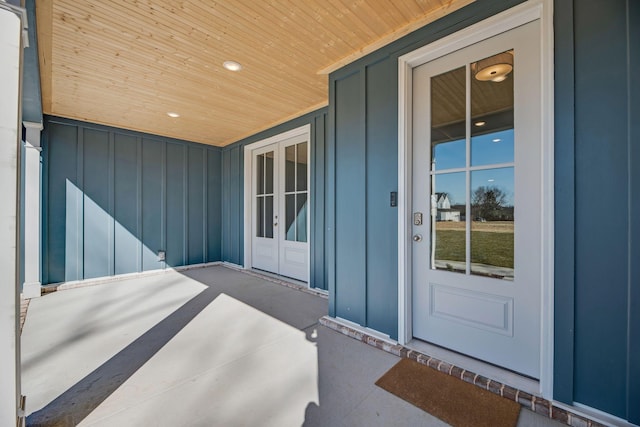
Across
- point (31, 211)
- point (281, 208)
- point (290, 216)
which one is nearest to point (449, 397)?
point (290, 216)

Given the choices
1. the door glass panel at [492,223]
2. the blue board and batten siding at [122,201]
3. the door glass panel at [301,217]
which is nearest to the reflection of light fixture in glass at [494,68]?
the door glass panel at [492,223]

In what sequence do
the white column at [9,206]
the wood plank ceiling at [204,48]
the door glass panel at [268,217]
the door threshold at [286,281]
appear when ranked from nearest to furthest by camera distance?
the white column at [9,206] < the wood plank ceiling at [204,48] < the door threshold at [286,281] < the door glass panel at [268,217]

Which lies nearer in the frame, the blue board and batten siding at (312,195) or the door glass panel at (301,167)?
the blue board and batten siding at (312,195)

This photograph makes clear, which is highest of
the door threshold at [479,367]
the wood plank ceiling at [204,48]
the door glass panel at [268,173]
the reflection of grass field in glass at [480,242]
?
the wood plank ceiling at [204,48]

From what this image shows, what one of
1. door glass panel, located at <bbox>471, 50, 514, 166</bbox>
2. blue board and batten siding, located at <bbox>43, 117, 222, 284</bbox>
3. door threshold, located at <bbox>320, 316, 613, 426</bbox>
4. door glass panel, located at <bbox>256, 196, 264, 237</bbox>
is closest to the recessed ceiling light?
door glass panel, located at <bbox>471, 50, 514, 166</bbox>

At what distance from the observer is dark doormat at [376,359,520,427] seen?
59.3 inches

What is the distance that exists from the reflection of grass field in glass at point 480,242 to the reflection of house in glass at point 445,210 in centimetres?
4

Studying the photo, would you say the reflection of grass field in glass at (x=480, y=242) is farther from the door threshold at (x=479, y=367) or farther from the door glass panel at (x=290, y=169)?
the door glass panel at (x=290, y=169)

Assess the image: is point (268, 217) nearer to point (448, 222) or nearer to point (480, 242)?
point (448, 222)

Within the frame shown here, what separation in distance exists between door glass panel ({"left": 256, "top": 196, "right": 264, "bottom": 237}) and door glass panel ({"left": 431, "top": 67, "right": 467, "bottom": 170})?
3537 millimetres

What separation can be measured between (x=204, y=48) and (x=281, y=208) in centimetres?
263

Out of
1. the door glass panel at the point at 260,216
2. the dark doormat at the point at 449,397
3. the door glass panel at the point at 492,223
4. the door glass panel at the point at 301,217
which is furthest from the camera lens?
the door glass panel at the point at 260,216

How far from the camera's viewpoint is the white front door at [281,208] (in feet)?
14.0

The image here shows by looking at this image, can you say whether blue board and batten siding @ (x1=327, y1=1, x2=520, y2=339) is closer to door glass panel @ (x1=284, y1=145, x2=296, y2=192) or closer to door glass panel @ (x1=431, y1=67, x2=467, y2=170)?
door glass panel @ (x1=431, y1=67, x2=467, y2=170)
